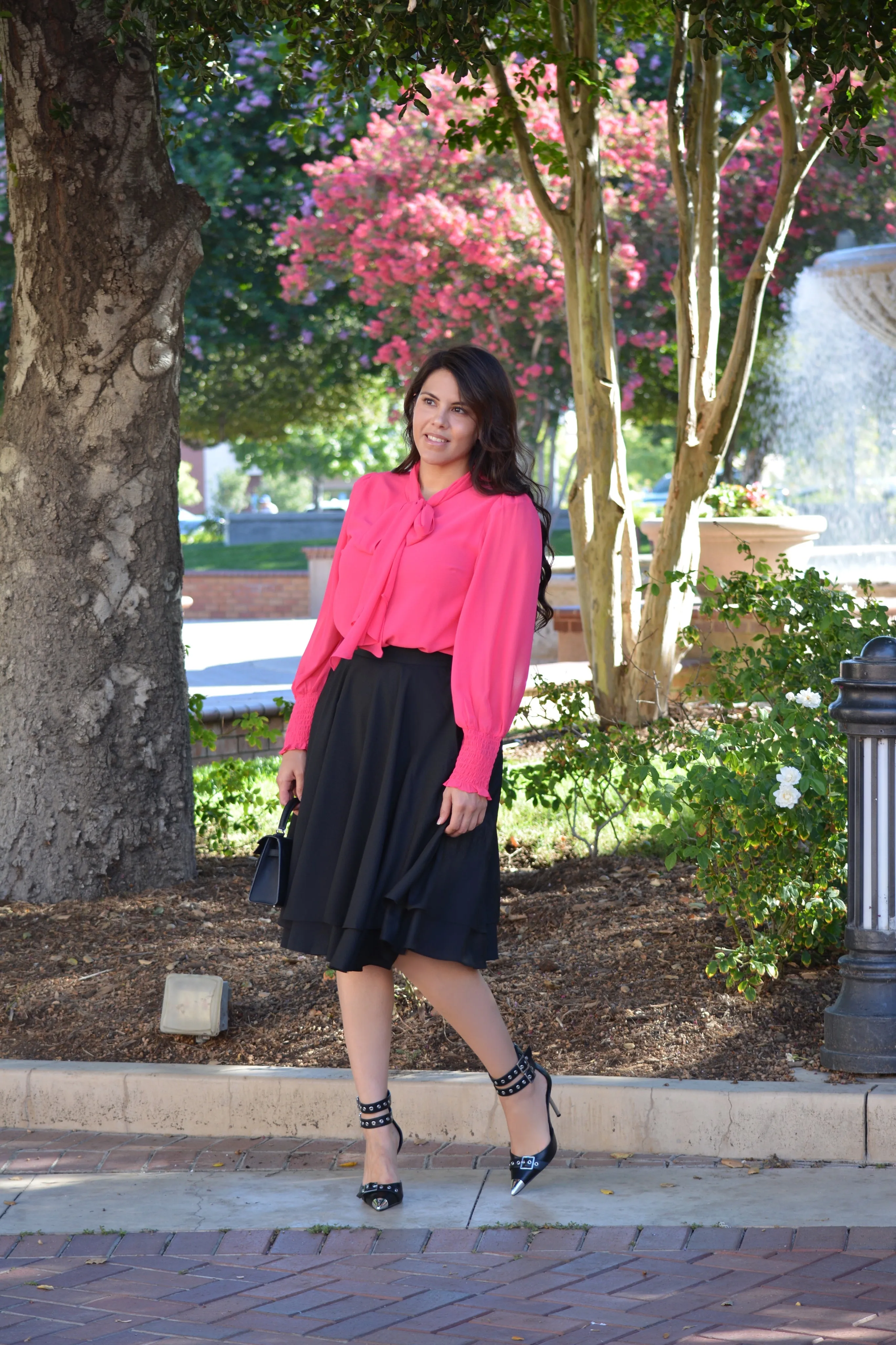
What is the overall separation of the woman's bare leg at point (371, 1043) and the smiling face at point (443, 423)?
1175 millimetres

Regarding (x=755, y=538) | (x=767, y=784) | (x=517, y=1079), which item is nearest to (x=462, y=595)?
(x=517, y=1079)

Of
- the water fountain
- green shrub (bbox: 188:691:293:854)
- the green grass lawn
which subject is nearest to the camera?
green shrub (bbox: 188:691:293:854)

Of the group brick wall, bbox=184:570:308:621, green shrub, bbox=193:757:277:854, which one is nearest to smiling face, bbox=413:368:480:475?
green shrub, bbox=193:757:277:854

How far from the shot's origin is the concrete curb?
3.60 m

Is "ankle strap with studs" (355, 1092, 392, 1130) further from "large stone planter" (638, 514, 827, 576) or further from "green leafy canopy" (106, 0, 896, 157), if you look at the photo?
"large stone planter" (638, 514, 827, 576)

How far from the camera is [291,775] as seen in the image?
3.58m

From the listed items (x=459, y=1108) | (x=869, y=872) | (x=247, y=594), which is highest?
(x=247, y=594)

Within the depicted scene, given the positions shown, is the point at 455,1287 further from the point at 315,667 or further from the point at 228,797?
the point at 228,797

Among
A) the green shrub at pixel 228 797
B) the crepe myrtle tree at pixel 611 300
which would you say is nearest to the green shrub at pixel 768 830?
the green shrub at pixel 228 797

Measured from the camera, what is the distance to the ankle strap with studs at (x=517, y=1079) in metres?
3.45

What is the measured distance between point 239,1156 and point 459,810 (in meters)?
1.22

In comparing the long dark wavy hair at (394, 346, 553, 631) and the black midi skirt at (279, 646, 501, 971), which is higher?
the long dark wavy hair at (394, 346, 553, 631)

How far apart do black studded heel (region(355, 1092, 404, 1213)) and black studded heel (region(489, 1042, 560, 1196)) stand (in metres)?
0.26

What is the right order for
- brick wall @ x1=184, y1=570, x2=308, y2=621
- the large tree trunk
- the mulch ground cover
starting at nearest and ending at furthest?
the mulch ground cover
the large tree trunk
brick wall @ x1=184, y1=570, x2=308, y2=621
